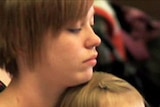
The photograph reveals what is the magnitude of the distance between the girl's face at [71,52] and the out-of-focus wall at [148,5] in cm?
166

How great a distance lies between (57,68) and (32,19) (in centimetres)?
8

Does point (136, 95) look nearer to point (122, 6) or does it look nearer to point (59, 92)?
point (59, 92)

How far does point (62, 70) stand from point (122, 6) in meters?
1.50

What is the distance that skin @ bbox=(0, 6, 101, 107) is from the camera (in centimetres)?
62

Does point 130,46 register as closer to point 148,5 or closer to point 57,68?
point 148,5

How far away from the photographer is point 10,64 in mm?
672

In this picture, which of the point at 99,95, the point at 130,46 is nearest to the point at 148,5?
the point at 130,46

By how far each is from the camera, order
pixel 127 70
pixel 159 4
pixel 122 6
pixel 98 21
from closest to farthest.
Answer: pixel 127 70, pixel 98 21, pixel 122 6, pixel 159 4

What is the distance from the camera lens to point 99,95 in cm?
67

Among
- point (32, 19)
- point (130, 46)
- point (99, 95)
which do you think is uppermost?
point (32, 19)

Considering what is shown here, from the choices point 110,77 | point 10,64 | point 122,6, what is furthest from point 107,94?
point 122,6

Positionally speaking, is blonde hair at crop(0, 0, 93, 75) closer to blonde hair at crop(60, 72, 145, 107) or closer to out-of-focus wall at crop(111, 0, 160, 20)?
blonde hair at crop(60, 72, 145, 107)

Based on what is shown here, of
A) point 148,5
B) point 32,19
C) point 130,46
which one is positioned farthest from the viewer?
point 148,5

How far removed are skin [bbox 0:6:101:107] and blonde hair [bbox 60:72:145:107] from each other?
0.06ft
